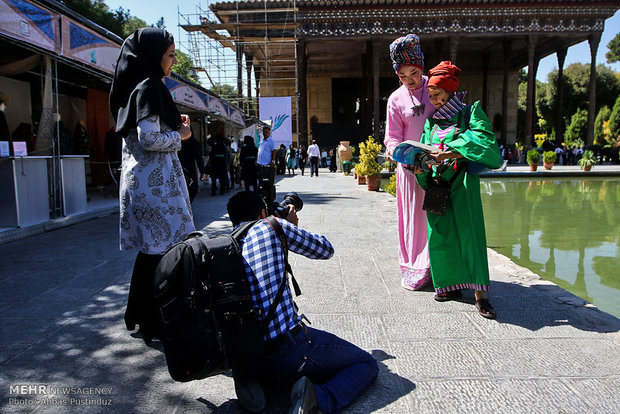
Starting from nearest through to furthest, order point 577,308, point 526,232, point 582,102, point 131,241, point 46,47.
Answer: point 131,241
point 577,308
point 46,47
point 526,232
point 582,102

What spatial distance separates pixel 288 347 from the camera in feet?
6.25

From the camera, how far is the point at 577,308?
306cm

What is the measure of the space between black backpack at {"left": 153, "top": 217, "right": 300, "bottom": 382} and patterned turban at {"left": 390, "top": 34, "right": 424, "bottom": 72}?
218 centimetres

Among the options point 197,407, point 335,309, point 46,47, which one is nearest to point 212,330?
point 197,407

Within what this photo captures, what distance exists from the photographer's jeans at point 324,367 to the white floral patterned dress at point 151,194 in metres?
0.98


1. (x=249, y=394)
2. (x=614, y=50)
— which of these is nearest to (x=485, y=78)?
(x=614, y=50)

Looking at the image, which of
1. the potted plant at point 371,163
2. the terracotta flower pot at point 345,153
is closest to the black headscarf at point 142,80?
the potted plant at point 371,163

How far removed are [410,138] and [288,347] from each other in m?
2.18

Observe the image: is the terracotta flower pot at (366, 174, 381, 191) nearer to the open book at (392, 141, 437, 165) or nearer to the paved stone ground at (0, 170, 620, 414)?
the paved stone ground at (0, 170, 620, 414)

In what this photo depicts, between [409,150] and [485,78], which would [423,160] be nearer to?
[409,150]

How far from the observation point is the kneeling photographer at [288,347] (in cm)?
182

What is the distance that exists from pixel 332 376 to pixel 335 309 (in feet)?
3.68

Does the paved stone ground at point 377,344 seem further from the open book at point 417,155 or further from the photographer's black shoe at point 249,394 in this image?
the open book at point 417,155

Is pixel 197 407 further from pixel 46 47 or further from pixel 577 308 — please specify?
pixel 46 47
